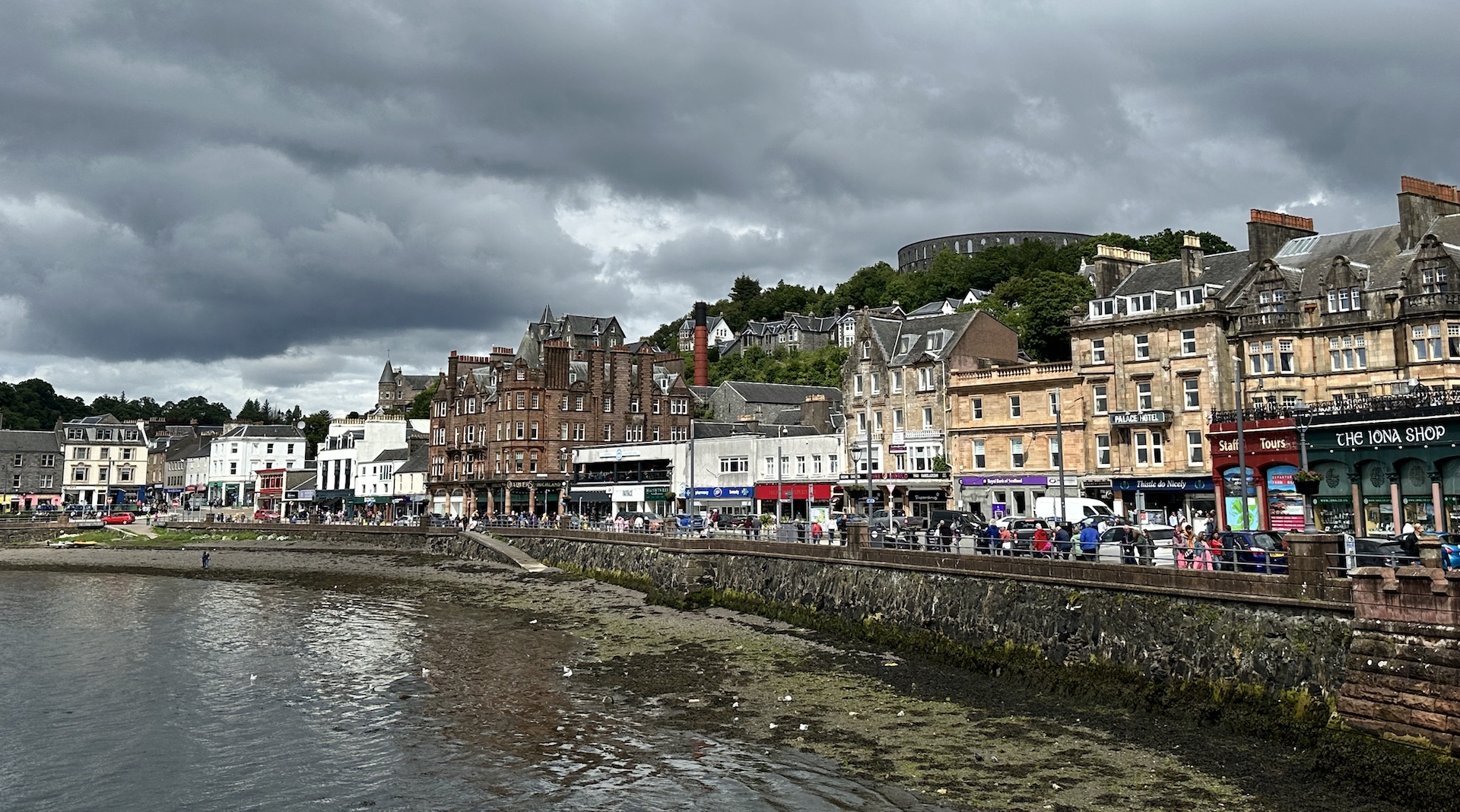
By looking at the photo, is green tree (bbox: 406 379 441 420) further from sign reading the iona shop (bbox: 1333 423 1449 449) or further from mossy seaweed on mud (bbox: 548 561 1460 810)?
sign reading the iona shop (bbox: 1333 423 1449 449)

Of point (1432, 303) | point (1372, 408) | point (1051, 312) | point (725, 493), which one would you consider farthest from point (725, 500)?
point (1432, 303)

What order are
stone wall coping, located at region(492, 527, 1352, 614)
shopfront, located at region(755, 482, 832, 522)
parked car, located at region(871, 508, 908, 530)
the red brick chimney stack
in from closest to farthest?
stone wall coping, located at region(492, 527, 1352, 614), parked car, located at region(871, 508, 908, 530), shopfront, located at region(755, 482, 832, 522), the red brick chimney stack

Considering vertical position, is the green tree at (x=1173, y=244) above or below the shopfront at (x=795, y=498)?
above

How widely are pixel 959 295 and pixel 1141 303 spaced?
290 ft

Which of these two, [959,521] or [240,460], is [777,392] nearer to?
[959,521]

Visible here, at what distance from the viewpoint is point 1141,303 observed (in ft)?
164

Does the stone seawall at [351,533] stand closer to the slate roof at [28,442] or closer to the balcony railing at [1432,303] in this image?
the slate roof at [28,442]

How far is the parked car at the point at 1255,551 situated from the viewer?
21172 mm

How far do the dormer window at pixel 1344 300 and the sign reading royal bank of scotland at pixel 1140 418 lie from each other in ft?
27.9

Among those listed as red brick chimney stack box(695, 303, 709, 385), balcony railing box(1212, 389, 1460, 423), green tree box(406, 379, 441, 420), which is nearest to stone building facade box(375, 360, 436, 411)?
green tree box(406, 379, 441, 420)

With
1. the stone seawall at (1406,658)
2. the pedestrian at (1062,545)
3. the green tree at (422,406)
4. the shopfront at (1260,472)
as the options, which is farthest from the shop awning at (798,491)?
the green tree at (422,406)

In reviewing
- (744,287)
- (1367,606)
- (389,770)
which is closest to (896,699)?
(1367,606)

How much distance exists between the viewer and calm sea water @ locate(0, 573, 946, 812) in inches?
699

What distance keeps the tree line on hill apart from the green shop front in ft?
112
